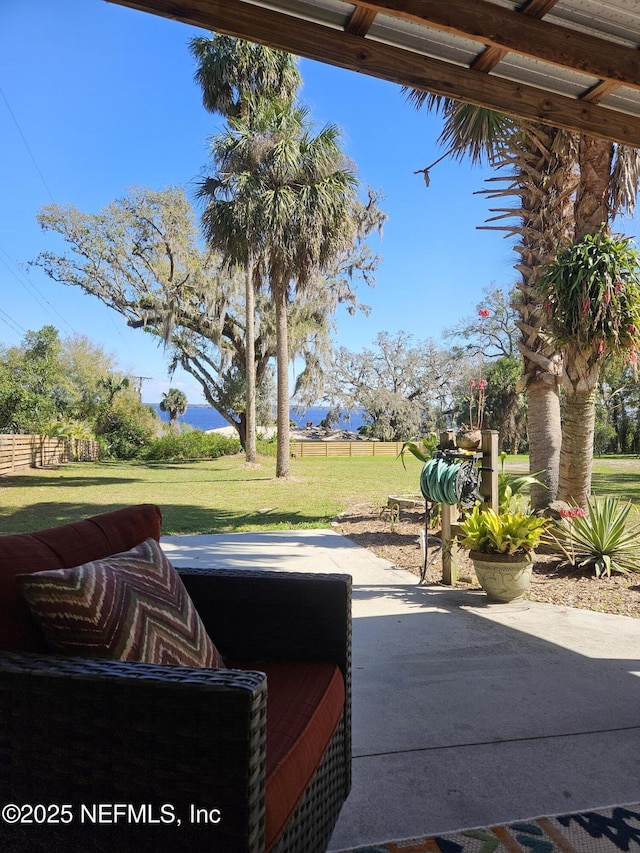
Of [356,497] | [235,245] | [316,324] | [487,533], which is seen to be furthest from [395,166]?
[487,533]

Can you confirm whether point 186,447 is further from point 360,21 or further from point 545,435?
point 360,21

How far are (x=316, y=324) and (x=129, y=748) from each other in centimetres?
1711

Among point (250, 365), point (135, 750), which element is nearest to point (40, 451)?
point (250, 365)

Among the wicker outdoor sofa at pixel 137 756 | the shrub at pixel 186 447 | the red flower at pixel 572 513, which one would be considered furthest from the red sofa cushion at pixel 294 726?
the shrub at pixel 186 447

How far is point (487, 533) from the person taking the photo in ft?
12.0

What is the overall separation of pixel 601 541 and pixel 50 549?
13.4 feet

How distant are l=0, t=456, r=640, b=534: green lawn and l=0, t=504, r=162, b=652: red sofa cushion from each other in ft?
17.4

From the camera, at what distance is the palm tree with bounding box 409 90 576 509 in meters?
5.24

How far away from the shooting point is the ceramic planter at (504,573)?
3.55m

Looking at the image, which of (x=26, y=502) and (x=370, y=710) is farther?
(x=26, y=502)

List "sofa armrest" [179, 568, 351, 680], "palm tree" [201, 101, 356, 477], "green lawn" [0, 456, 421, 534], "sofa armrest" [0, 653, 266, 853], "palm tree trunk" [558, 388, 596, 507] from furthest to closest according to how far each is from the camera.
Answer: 1. "palm tree" [201, 101, 356, 477]
2. "green lawn" [0, 456, 421, 534]
3. "palm tree trunk" [558, 388, 596, 507]
4. "sofa armrest" [179, 568, 351, 680]
5. "sofa armrest" [0, 653, 266, 853]

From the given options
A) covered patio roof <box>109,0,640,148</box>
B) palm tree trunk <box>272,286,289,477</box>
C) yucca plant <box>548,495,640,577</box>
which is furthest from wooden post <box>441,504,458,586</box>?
palm tree trunk <box>272,286,289,477</box>

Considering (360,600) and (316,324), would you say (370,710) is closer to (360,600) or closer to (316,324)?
(360,600)

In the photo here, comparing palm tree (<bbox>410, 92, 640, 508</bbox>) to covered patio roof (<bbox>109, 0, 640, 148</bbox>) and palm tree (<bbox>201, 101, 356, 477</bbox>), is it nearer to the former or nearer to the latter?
covered patio roof (<bbox>109, 0, 640, 148</bbox>)
